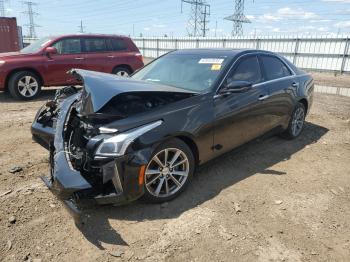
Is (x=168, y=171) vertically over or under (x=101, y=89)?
under

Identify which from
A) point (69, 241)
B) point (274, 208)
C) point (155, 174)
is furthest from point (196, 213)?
point (69, 241)

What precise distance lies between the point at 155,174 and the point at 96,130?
76 cm

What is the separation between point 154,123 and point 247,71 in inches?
76.6

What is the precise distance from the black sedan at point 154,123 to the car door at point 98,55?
201 inches

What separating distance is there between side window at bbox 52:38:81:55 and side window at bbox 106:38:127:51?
972 millimetres

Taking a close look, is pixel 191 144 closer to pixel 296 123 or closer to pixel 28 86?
pixel 296 123

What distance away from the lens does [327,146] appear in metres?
5.64

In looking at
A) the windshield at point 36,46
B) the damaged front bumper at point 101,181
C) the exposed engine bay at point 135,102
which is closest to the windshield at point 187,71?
the exposed engine bay at point 135,102

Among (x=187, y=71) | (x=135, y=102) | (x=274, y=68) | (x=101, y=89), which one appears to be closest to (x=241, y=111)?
(x=187, y=71)

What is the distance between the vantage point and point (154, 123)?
329 centimetres

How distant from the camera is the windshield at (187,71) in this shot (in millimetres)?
4117

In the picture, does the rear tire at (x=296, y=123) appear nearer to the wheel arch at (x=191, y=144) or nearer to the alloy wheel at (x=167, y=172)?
the wheel arch at (x=191, y=144)

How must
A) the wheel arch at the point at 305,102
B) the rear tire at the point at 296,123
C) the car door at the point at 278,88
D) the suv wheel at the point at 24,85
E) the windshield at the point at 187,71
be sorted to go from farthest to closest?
the suv wheel at the point at 24,85, the wheel arch at the point at 305,102, the rear tire at the point at 296,123, the car door at the point at 278,88, the windshield at the point at 187,71

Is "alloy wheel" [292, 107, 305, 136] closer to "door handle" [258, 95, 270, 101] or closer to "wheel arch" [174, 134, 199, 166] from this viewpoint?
"door handle" [258, 95, 270, 101]
